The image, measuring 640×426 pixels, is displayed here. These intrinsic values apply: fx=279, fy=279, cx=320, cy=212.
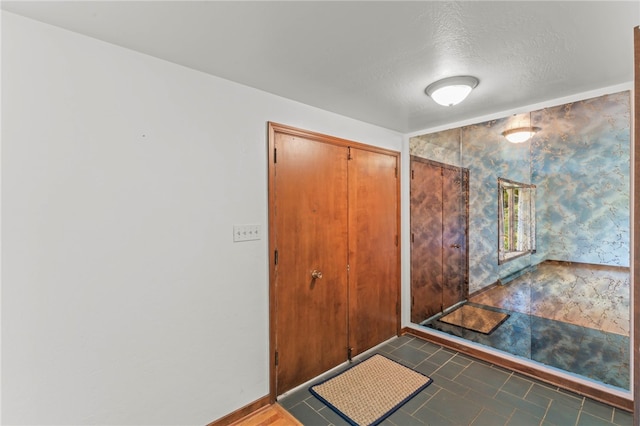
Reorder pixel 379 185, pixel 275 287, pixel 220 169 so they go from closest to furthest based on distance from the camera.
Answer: pixel 220 169, pixel 275 287, pixel 379 185

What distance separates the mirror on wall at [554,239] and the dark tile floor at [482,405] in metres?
0.22

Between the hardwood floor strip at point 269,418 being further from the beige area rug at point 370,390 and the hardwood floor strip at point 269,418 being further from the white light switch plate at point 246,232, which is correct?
the white light switch plate at point 246,232

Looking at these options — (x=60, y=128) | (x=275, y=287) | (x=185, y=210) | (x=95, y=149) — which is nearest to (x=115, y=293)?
(x=185, y=210)

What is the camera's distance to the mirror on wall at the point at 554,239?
1.98 metres

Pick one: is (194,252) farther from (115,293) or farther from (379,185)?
(379,185)

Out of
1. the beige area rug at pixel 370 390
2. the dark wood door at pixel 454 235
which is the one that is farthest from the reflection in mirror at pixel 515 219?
the beige area rug at pixel 370 390

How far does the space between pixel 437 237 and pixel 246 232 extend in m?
2.16

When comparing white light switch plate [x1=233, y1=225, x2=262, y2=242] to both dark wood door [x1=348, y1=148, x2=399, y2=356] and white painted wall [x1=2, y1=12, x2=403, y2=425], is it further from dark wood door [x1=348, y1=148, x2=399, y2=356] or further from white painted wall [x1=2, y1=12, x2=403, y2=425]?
dark wood door [x1=348, y1=148, x2=399, y2=356]

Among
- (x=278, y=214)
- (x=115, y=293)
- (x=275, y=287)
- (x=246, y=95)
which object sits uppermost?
(x=246, y=95)

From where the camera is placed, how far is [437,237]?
312 cm

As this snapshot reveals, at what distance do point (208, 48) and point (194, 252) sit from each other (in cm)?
119

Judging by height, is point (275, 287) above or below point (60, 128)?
below

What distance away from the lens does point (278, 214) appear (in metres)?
2.16

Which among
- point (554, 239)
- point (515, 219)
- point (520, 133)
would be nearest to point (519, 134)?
point (520, 133)
